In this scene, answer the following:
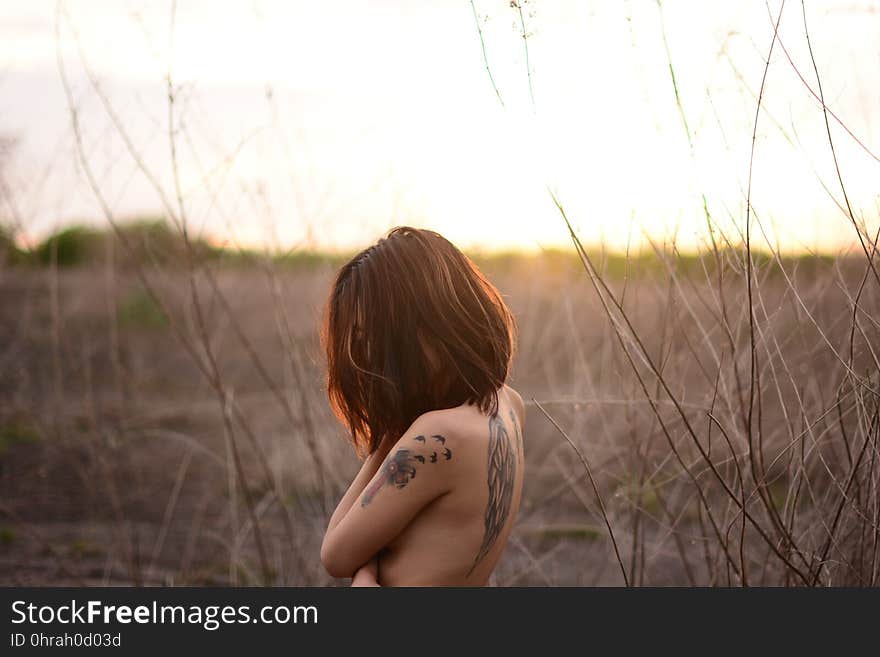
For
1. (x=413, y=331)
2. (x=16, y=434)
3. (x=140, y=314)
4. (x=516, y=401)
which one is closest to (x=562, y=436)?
(x=516, y=401)

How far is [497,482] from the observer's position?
4.45 feet

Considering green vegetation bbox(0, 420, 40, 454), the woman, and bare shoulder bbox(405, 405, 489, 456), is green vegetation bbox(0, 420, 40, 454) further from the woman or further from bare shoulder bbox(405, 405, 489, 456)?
bare shoulder bbox(405, 405, 489, 456)

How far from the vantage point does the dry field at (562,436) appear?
177 cm

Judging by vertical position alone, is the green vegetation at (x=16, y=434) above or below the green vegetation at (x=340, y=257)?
below

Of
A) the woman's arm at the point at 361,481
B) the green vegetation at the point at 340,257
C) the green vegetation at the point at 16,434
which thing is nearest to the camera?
the woman's arm at the point at 361,481

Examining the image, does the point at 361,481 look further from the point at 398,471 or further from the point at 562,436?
the point at 562,436

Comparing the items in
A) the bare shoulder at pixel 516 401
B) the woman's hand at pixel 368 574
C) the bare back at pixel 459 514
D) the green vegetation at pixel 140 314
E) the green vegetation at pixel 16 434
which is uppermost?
the green vegetation at pixel 140 314

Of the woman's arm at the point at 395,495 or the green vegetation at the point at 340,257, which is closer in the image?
the woman's arm at the point at 395,495

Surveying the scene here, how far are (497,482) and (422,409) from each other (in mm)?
169

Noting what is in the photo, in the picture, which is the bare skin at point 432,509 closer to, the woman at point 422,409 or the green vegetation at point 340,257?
the woman at point 422,409

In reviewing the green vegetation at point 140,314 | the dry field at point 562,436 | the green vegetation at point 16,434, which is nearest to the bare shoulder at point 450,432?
the dry field at point 562,436

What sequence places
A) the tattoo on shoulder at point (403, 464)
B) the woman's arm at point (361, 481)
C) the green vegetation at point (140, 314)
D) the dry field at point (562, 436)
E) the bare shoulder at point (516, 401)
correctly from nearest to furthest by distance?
the tattoo on shoulder at point (403, 464) < the woman's arm at point (361, 481) < the bare shoulder at point (516, 401) < the dry field at point (562, 436) < the green vegetation at point (140, 314)

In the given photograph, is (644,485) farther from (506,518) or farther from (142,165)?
(142,165)

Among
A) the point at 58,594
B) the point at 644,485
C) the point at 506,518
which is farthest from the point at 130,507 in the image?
the point at 506,518
